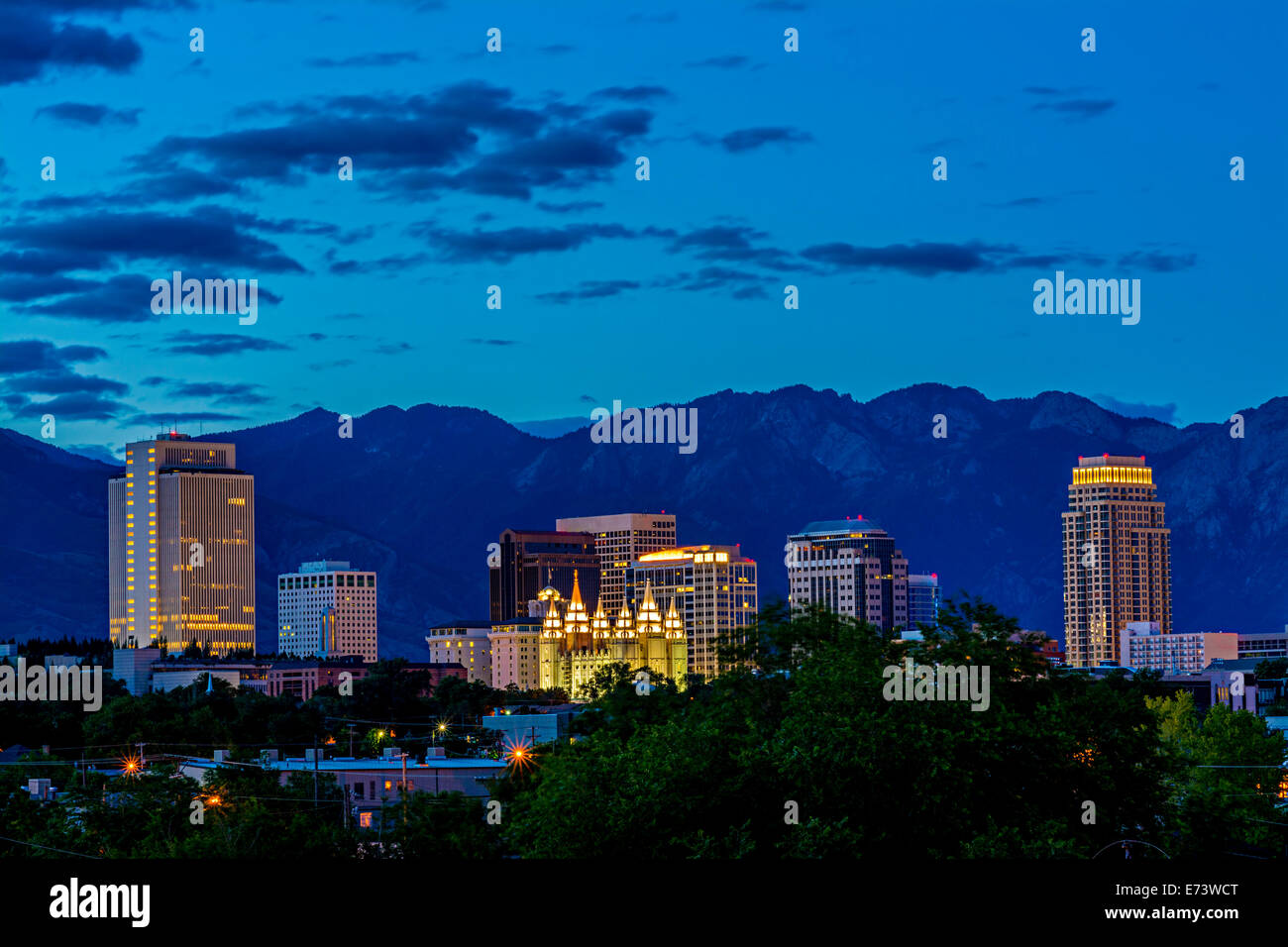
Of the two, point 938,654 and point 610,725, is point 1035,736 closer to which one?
point 938,654

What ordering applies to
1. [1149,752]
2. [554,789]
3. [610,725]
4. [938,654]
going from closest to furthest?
[554,789] < [1149,752] < [938,654] < [610,725]

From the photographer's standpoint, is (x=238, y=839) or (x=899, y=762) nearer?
(x=899, y=762)

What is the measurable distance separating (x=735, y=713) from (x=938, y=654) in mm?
7319

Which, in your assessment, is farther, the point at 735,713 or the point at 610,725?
the point at 610,725

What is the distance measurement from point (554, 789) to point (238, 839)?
2589 centimetres

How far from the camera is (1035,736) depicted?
171ft

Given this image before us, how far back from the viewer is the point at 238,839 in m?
73.2
